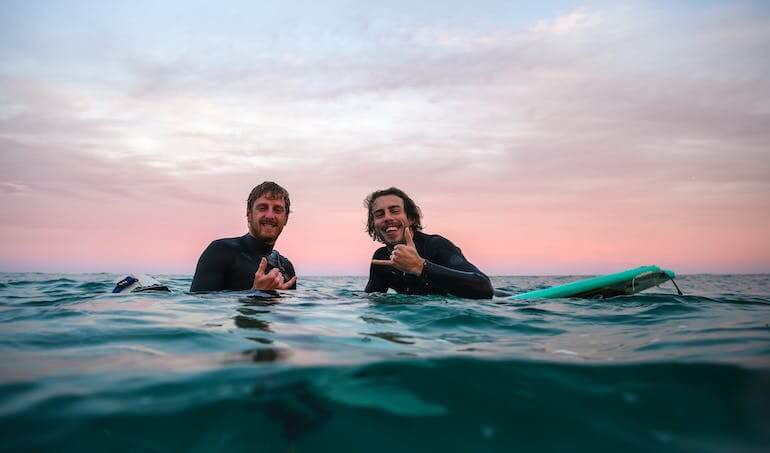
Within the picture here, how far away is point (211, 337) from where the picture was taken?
2.84 m

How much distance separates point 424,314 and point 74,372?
2.84 m

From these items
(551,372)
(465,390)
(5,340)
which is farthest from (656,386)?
(5,340)

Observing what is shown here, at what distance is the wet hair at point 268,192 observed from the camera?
665 cm

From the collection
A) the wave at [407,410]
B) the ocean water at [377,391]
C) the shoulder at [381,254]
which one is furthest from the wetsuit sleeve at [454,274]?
the wave at [407,410]

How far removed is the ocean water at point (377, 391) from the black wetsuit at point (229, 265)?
9.22ft

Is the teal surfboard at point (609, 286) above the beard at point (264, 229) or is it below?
below

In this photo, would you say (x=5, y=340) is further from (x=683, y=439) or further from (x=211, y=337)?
(x=683, y=439)

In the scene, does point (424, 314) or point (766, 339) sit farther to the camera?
point (424, 314)

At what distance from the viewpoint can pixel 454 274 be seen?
18.1ft

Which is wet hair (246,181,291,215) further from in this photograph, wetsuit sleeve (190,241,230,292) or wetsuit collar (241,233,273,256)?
wetsuit sleeve (190,241,230,292)

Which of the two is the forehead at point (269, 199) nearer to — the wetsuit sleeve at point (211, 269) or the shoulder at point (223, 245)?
the shoulder at point (223, 245)

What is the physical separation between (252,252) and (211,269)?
0.72m

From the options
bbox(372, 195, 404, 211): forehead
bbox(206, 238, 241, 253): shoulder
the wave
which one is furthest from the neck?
the wave

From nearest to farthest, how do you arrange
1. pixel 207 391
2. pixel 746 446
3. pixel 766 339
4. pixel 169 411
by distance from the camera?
pixel 746 446
pixel 169 411
pixel 207 391
pixel 766 339
